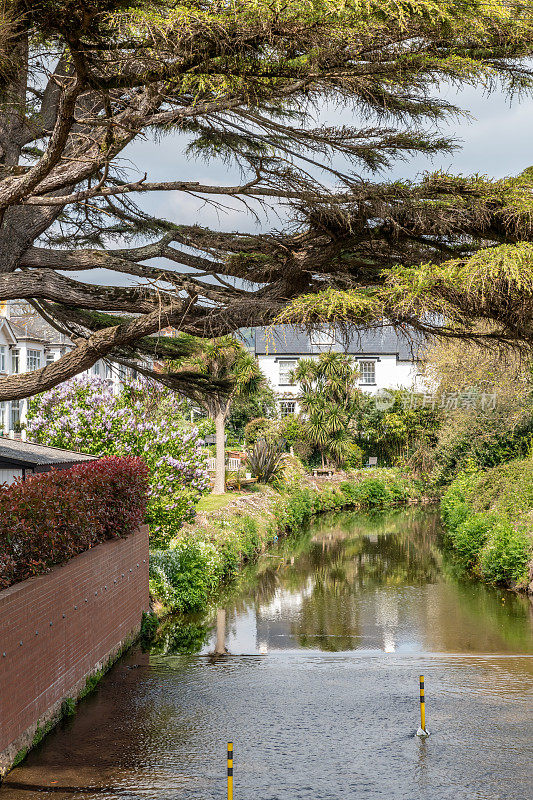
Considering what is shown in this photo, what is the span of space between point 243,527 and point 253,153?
13.7 metres

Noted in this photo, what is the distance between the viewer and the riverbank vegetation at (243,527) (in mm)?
16156

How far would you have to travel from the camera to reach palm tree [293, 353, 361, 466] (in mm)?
42312

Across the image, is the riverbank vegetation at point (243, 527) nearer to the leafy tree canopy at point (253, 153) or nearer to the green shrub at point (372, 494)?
the green shrub at point (372, 494)

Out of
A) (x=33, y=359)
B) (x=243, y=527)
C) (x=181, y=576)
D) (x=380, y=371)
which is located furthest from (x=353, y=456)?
(x=181, y=576)

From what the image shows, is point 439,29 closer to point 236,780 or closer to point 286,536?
point 236,780

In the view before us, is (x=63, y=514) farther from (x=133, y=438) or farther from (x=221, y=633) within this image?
(x=133, y=438)

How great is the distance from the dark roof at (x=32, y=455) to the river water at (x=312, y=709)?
11.7 feet

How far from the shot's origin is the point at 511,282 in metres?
8.91

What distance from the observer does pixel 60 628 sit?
896cm

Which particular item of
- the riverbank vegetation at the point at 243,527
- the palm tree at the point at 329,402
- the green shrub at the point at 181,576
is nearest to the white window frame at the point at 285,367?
the palm tree at the point at 329,402

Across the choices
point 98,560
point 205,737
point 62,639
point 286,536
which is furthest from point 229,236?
point 286,536

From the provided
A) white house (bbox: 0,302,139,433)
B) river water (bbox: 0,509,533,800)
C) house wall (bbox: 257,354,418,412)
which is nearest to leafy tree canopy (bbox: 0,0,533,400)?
river water (bbox: 0,509,533,800)

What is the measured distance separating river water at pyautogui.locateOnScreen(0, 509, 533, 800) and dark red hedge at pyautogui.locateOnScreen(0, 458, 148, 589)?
1830mm

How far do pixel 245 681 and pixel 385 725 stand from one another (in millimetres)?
2730
